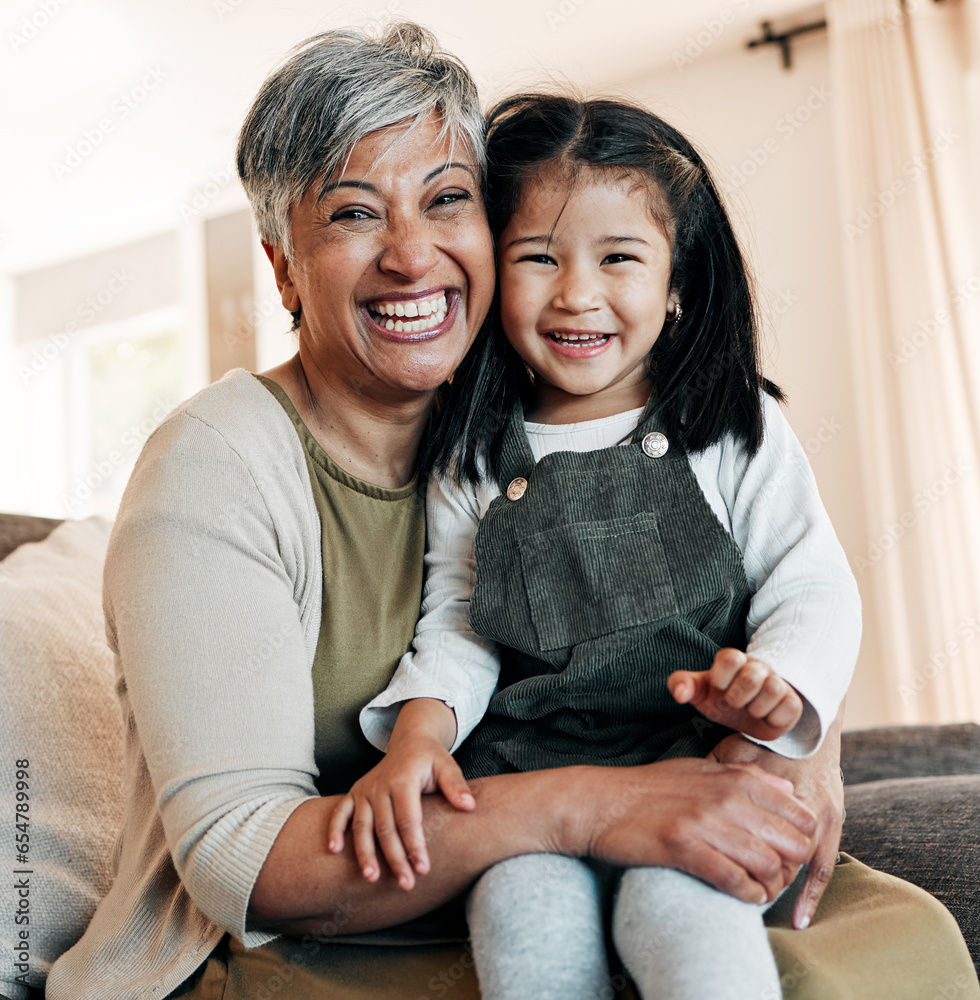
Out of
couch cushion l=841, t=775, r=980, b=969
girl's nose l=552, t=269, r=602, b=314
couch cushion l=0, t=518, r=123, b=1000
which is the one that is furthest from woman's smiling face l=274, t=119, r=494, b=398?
couch cushion l=841, t=775, r=980, b=969

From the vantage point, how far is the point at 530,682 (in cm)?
120

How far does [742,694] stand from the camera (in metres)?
0.93

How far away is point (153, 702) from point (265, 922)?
0.26 metres

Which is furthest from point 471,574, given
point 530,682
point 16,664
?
point 16,664

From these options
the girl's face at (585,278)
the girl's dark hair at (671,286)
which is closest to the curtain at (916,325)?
the girl's dark hair at (671,286)

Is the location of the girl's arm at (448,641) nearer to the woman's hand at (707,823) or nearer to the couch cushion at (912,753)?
the woman's hand at (707,823)

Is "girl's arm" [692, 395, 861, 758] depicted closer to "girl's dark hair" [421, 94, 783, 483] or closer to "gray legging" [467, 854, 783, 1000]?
"girl's dark hair" [421, 94, 783, 483]

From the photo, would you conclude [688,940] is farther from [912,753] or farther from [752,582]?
[912,753]

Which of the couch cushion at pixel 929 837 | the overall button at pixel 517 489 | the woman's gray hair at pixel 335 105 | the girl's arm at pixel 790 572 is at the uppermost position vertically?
the woman's gray hair at pixel 335 105

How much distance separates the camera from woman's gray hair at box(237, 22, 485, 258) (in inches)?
49.6

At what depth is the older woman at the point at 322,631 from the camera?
99 cm

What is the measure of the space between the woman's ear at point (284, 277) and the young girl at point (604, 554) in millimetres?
268

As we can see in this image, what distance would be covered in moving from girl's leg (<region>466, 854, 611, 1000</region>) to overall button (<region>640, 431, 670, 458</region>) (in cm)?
53

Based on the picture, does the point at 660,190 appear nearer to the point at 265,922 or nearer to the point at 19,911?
the point at 265,922
